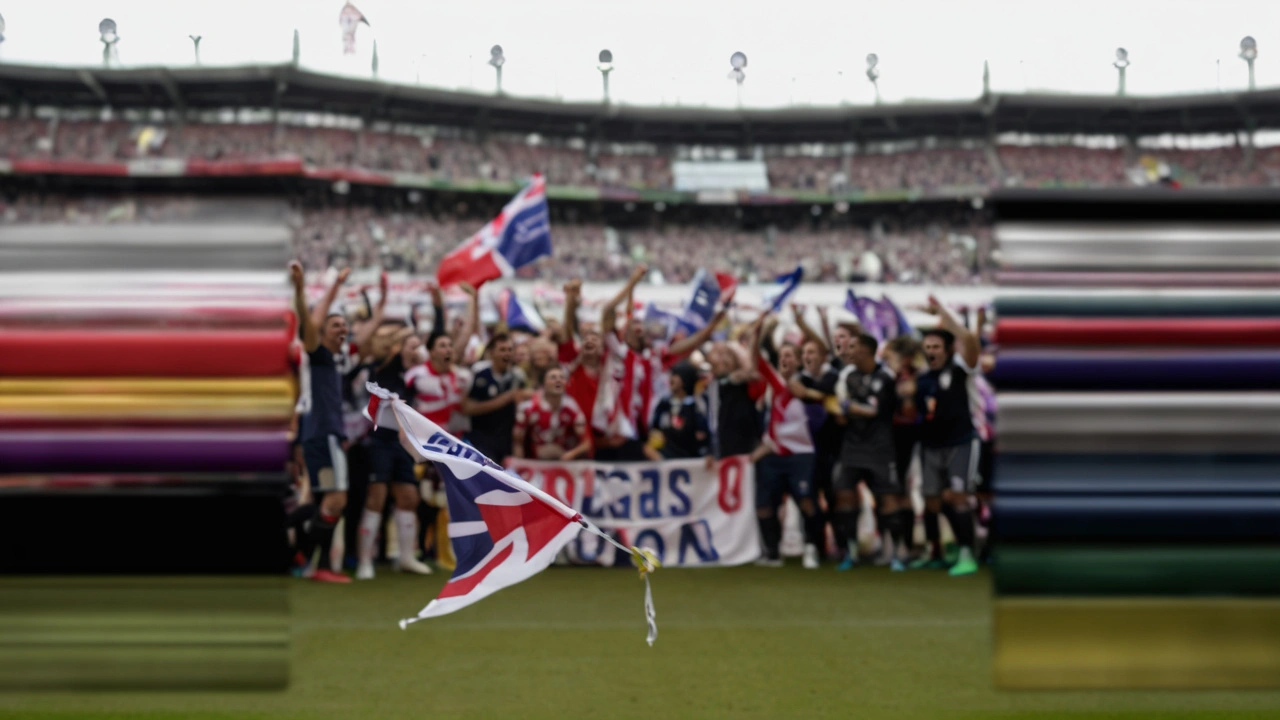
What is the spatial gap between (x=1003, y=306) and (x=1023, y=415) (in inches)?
13.7

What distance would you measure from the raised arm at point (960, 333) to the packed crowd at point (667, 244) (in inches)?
1207

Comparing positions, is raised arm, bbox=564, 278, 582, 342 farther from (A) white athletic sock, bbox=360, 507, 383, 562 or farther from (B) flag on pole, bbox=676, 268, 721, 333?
(A) white athletic sock, bbox=360, 507, 383, 562

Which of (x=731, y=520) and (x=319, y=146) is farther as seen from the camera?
(x=319, y=146)

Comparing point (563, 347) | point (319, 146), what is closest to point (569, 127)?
point (319, 146)

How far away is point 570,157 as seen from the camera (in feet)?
160

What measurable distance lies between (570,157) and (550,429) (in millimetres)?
40150

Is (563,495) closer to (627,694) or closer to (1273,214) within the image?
(627,694)

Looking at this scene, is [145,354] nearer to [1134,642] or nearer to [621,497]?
[1134,642]

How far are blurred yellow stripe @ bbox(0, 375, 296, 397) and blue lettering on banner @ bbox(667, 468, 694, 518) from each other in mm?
6214

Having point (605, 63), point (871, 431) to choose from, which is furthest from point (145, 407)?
point (605, 63)

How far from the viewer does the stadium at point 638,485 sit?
12.0 feet

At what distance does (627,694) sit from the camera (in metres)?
4.89

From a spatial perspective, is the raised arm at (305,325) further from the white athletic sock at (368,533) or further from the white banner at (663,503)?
the white banner at (663,503)

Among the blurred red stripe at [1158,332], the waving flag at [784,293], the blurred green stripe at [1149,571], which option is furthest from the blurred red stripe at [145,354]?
the waving flag at [784,293]
